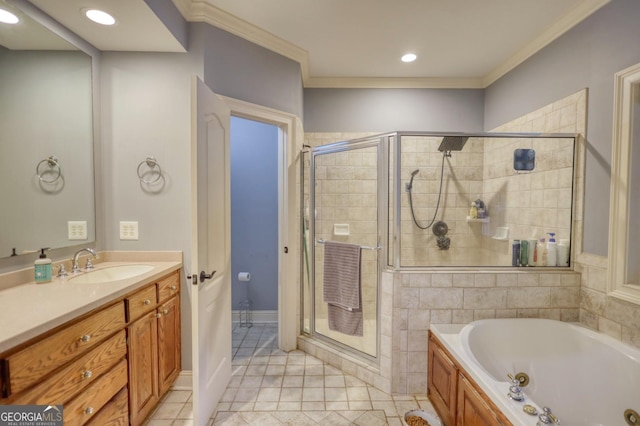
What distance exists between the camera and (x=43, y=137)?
5.04 feet

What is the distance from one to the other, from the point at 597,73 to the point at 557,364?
185cm

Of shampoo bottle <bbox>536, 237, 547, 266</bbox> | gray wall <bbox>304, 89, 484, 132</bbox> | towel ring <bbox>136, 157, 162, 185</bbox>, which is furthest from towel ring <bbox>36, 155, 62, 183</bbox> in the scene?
shampoo bottle <bbox>536, 237, 547, 266</bbox>

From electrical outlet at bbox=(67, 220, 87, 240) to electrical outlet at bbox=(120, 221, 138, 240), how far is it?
0.20m

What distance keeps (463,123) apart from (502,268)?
1.76 meters

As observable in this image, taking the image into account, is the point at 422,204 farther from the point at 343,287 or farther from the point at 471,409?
the point at 471,409

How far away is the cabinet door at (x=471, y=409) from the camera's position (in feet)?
3.87

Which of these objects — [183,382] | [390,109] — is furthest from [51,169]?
[390,109]

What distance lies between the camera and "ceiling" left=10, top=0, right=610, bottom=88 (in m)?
1.68

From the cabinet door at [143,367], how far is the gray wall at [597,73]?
2835mm

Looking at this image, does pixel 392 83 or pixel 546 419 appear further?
pixel 392 83

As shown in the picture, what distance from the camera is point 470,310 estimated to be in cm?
186

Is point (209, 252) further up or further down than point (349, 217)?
further down

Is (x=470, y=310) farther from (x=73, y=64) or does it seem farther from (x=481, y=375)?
(x=73, y=64)

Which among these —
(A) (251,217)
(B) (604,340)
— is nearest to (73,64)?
(A) (251,217)
